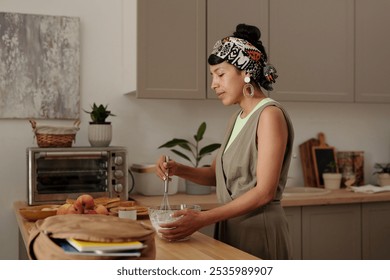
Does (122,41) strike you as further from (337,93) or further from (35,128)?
(337,93)

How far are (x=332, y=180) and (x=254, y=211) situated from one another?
160 cm

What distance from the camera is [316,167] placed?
3.34 m

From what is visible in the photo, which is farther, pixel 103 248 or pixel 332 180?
pixel 332 180

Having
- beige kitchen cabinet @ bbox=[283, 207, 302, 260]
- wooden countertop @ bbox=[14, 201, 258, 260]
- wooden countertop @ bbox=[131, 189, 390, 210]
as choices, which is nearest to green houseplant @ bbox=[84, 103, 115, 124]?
wooden countertop @ bbox=[131, 189, 390, 210]

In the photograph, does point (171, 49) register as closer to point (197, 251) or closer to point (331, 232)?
point (331, 232)

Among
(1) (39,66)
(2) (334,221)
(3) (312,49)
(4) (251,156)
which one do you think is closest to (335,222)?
(2) (334,221)

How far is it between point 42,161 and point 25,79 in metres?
0.55

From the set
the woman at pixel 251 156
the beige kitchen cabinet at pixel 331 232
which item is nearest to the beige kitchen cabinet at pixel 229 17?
the beige kitchen cabinet at pixel 331 232

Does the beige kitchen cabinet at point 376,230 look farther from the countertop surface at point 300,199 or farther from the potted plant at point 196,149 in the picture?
the potted plant at point 196,149

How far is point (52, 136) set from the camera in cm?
260

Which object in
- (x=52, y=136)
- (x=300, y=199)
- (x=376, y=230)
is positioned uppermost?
(x=52, y=136)

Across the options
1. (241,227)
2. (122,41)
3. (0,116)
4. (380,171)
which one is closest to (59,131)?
(0,116)

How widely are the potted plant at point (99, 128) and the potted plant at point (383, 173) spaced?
1751mm

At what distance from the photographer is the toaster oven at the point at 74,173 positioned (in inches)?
99.3
